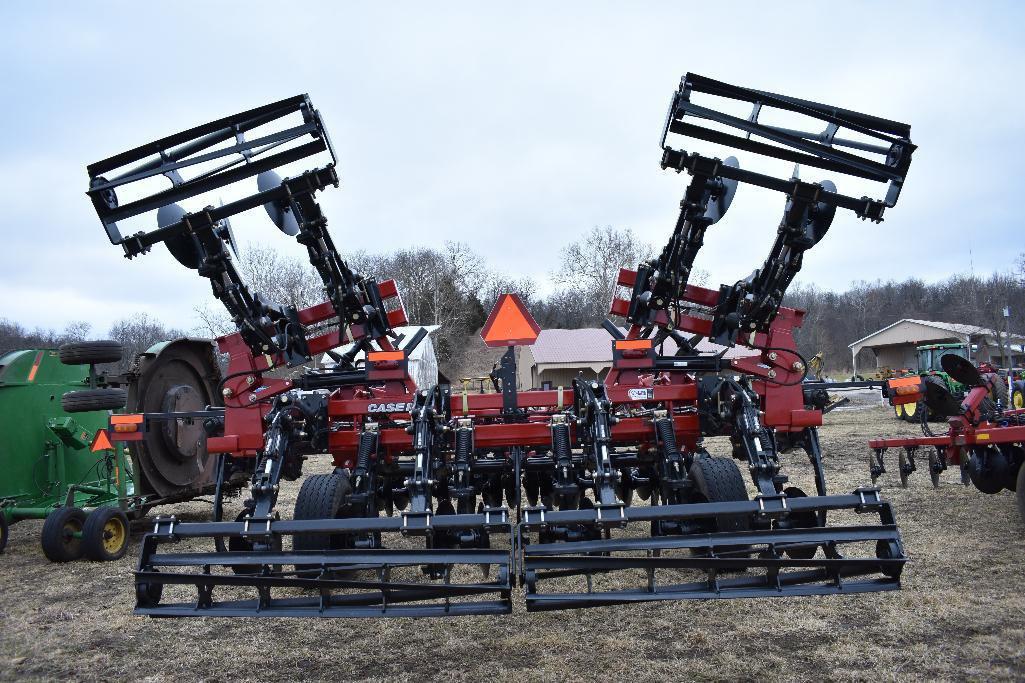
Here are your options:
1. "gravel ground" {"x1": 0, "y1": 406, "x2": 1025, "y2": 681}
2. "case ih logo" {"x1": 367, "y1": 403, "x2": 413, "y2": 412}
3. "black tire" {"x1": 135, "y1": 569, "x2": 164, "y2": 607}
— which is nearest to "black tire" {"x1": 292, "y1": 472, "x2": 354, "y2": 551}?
"gravel ground" {"x1": 0, "y1": 406, "x2": 1025, "y2": 681}

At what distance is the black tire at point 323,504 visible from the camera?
5.60 m

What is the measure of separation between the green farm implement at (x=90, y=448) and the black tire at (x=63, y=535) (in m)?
0.01

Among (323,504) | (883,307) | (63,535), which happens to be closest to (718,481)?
(323,504)

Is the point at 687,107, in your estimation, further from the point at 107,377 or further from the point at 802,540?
the point at 107,377

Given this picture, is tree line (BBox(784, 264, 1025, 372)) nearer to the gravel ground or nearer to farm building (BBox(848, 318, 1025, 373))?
farm building (BBox(848, 318, 1025, 373))

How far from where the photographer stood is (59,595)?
7062 mm

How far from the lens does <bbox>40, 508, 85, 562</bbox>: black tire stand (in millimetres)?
8256

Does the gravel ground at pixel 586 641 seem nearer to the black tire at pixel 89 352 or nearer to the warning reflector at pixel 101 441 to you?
the warning reflector at pixel 101 441

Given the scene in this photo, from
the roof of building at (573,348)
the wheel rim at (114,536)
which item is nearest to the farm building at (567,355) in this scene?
the roof of building at (573,348)

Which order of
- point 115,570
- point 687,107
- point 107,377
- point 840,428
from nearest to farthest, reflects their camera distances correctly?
point 687,107, point 115,570, point 107,377, point 840,428

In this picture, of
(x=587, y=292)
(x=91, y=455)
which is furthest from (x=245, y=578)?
(x=587, y=292)

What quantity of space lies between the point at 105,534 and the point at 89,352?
6.48 feet

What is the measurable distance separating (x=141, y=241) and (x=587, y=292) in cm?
4904

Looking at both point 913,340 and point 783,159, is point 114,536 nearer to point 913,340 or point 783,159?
point 783,159
